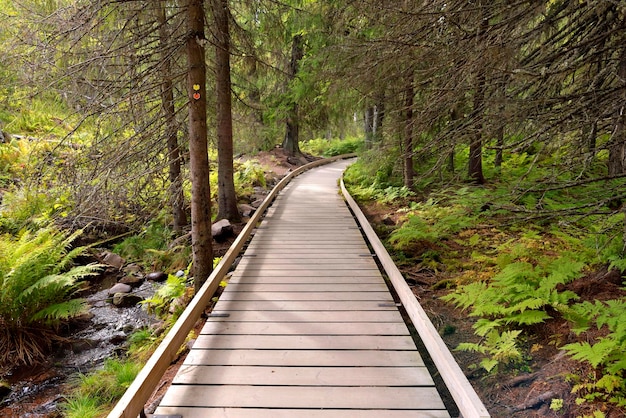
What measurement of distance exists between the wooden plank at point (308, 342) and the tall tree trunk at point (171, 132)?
8.19 feet

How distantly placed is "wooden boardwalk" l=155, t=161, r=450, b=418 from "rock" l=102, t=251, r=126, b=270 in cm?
437

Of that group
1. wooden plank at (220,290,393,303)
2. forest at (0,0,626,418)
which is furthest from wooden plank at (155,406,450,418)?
wooden plank at (220,290,393,303)

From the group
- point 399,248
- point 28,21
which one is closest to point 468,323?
point 399,248

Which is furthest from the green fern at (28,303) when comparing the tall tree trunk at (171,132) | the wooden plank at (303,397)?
the wooden plank at (303,397)

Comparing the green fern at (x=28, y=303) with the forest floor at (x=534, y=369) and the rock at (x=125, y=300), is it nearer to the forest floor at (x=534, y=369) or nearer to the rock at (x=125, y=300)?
the rock at (x=125, y=300)

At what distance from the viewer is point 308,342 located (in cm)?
373

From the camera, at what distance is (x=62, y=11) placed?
4.53 m

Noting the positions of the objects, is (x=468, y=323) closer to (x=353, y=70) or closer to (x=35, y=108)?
(x=353, y=70)

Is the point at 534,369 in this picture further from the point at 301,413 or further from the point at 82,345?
the point at 82,345

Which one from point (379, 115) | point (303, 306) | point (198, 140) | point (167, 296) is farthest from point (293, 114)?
point (303, 306)

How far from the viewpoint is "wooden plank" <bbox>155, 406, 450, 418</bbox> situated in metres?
2.76

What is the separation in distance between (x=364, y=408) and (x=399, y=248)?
13.9 ft

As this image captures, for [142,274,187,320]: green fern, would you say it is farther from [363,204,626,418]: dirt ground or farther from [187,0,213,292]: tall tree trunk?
[363,204,626,418]: dirt ground

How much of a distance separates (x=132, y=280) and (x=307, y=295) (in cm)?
485
